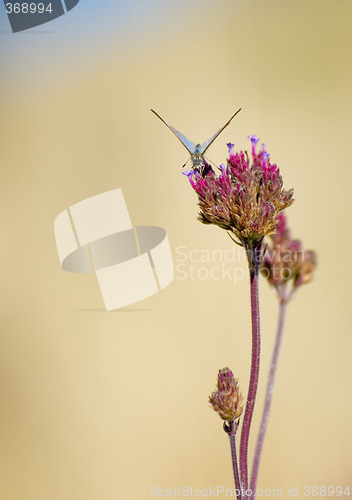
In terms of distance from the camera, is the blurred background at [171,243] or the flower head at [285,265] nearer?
the flower head at [285,265]

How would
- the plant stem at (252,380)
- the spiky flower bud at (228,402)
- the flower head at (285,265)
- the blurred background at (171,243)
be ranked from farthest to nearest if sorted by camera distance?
the blurred background at (171,243)
the flower head at (285,265)
the spiky flower bud at (228,402)
the plant stem at (252,380)

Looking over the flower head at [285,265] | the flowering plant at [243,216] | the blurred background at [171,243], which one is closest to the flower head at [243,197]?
the flowering plant at [243,216]

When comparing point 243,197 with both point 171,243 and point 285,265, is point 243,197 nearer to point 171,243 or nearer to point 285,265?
point 285,265

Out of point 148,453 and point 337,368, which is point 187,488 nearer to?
point 148,453

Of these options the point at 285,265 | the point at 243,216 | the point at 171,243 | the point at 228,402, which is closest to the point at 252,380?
the point at 228,402

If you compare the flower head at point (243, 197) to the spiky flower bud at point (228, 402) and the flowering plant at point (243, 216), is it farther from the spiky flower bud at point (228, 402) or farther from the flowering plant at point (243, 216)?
the spiky flower bud at point (228, 402)

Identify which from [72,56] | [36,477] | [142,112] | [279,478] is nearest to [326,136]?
[142,112]
